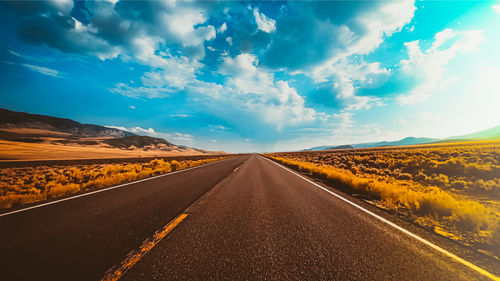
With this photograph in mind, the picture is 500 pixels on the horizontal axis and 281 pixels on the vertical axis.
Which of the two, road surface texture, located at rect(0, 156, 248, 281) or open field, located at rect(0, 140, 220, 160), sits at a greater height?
open field, located at rect(0, 140, 220, 160)

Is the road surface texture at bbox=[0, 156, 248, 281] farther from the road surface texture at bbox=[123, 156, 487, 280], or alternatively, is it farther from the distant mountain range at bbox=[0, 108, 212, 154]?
the distant mountain range at bbox=[0, 108, 212, 154]

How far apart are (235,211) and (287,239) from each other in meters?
1.72

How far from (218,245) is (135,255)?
3.76 feet

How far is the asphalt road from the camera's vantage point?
81.7 inches

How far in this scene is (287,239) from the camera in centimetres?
293

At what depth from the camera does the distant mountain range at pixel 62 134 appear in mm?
80250

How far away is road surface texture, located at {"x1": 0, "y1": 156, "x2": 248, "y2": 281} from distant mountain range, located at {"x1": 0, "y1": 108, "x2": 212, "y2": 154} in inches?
3999

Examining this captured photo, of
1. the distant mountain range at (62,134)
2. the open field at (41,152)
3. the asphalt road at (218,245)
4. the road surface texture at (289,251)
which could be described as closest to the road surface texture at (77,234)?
the asphalt road at (218,245)

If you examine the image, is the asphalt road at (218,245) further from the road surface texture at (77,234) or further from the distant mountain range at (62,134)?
the distant mountain range at (62,134)

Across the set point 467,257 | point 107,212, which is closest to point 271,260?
point 467,257


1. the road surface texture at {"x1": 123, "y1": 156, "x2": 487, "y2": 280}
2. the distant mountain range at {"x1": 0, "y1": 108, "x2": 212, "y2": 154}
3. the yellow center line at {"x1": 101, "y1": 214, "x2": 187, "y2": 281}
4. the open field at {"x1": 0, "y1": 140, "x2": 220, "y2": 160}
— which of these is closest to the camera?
the yellow center line at {"x1": 101, "y1": 214, "x2": 187, "y2": 281}

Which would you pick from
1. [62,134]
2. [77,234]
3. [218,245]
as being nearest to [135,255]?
[218,245]

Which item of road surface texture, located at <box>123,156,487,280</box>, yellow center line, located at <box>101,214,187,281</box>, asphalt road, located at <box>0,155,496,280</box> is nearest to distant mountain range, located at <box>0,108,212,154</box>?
asphalt road, located at <box>0,155,496,280</box>

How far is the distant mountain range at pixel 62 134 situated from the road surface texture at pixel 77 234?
101566 millimetres
